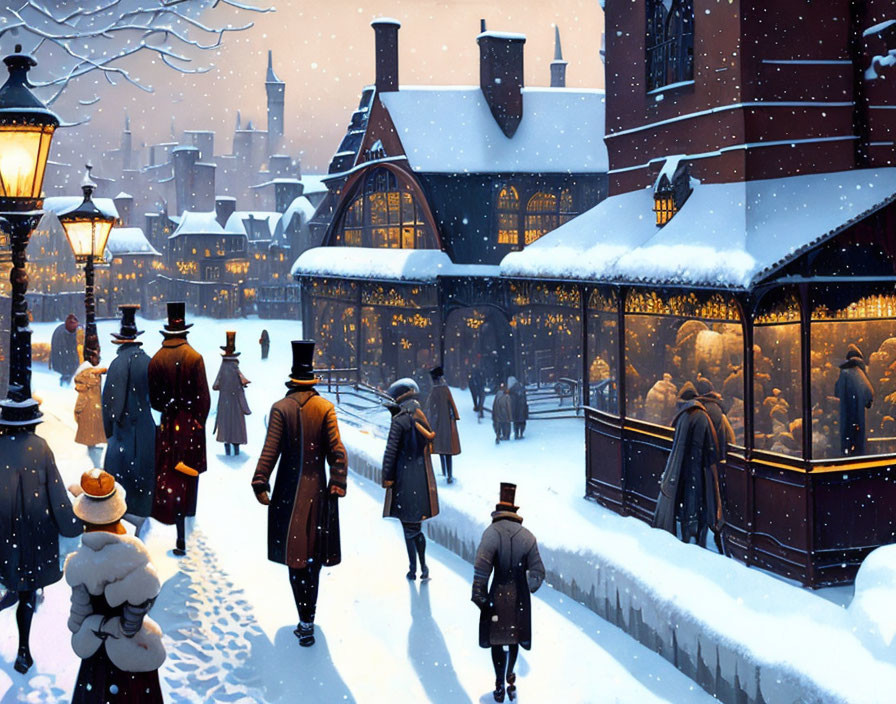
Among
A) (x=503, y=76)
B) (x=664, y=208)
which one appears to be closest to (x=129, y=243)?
(x=503, y=76)

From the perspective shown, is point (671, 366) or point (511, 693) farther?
point (671, 366)

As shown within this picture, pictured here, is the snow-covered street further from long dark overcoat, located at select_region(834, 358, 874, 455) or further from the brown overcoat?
long dark overcoat, located at select_region(834, 358, 874, 455)

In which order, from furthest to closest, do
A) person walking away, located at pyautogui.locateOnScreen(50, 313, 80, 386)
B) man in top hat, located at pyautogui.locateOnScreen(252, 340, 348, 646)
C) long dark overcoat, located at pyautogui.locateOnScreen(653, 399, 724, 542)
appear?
person walking away, located at pyautogui.locateOnScreen(50, 313, 80, 386), long dark overcoat, located at pyautogui.locateOnScreen(653, 399, 724, 542), man in top hat, located at pyautogui.locateOnScreen(252, 340, 348, 646)

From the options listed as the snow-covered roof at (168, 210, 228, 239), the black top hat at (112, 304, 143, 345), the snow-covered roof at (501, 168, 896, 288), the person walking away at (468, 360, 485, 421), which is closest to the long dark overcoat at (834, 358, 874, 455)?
the snow-covered roof at (501, 168, 896, 288)

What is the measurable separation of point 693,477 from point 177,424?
5.31 m

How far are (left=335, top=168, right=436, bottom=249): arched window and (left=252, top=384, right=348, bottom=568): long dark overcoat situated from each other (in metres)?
18.2

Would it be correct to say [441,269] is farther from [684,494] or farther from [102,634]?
[102,634]

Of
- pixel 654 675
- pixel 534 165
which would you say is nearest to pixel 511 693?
pixel 654 675

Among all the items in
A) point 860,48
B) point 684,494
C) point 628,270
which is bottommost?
point 684,494

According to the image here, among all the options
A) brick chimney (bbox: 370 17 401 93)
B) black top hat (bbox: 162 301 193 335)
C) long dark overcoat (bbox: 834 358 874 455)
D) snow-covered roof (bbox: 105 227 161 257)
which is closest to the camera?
black top hat (bbox: 162 301 193 335)

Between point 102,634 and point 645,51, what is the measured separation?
11.5m

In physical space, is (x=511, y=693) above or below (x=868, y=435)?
below

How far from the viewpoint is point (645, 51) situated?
13.8 metres

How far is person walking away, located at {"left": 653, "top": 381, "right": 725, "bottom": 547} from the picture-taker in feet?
32.8
